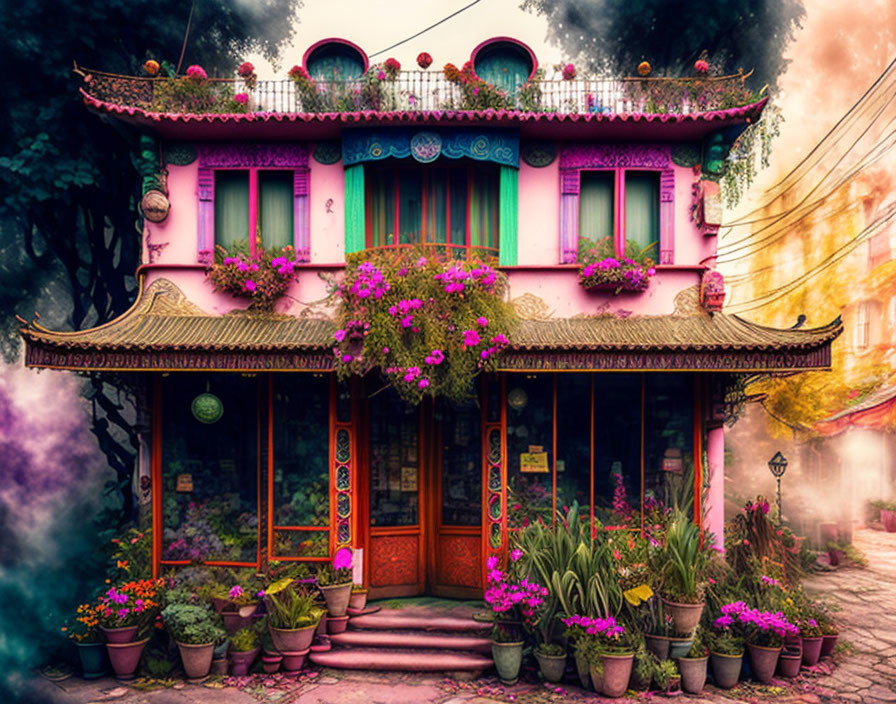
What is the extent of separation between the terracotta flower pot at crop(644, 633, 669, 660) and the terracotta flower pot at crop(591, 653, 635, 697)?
451 millimetres

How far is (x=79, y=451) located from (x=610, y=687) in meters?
11.6

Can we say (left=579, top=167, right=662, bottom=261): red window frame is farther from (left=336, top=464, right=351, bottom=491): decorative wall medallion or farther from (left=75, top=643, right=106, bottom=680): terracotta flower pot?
(left=75, top=643, right=106, bottom=680): terracotta flower pot

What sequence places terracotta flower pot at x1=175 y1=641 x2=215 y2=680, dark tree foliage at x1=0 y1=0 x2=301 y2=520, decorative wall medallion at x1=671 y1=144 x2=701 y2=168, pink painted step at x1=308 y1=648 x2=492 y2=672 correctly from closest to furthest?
terracotta flower pot at x1=175 y1=641 x2=215 y2=680, pink painted step at x1=308 y1=648 x2=492 y2=672, decorative wall medallion at x1=671 y1=144 x2=701 y2=168, dark tree foliage at x1=0 y1=0 x2=301 y2=520

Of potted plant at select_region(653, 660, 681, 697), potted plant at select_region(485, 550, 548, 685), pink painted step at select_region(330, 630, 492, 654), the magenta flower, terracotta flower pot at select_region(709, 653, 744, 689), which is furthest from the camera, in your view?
the magenta flower

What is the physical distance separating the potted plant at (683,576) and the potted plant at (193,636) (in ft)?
18.2

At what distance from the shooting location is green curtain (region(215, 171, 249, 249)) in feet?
31.9

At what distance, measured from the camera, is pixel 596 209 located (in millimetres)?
9641

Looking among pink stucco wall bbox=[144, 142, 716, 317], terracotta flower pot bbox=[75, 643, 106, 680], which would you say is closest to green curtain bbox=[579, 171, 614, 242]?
pink stucco wall bbox=[144, 142, 716, 317]

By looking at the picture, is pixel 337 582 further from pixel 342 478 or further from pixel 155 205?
pixel 155 205

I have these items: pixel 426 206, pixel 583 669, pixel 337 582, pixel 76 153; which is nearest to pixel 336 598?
pixel 337 582

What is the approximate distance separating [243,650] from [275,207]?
6.34m

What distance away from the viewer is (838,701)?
6.90 m

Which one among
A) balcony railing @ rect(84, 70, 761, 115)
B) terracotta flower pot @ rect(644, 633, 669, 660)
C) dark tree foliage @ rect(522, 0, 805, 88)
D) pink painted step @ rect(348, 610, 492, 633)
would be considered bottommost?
pink painted step @ rect(348, 610, 492, 633)

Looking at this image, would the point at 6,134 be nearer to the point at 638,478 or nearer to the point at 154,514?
the point at 154,514
